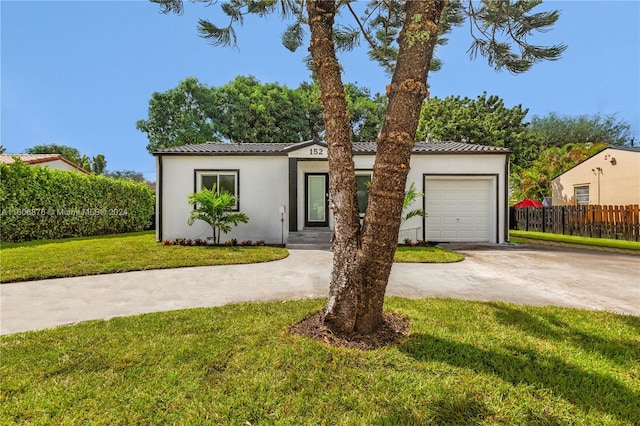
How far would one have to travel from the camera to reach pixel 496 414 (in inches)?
74.7

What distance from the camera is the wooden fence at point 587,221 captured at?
11906 mm

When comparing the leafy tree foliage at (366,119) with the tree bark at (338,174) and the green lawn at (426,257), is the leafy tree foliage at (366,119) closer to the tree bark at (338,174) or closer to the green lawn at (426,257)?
the green lawn at (426,257)

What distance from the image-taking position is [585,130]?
1296 inches

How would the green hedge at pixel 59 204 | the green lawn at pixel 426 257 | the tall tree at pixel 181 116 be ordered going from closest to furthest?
the green lawn at pixel 426 257
the green hedge at pixel 59 204
the tall tree at pixel 181 116

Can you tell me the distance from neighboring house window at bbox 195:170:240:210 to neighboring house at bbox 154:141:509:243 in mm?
23

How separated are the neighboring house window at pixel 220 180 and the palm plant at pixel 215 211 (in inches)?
20.1

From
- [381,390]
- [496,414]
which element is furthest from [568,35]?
[381,390]

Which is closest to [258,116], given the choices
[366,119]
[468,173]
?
[366,119]

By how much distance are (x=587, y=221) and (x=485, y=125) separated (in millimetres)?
10752

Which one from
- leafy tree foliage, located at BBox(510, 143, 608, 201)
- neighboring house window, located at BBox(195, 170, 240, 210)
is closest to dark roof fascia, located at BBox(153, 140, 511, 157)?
neighboring house window, located at BBox(195, 170, 240, 210)

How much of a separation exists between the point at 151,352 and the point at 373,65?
15.6 feet

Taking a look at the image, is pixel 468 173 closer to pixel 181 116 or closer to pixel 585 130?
pixel 181 116

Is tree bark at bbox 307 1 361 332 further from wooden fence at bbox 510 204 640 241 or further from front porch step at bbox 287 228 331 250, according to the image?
wooden fence at bbox 510 204 640 241

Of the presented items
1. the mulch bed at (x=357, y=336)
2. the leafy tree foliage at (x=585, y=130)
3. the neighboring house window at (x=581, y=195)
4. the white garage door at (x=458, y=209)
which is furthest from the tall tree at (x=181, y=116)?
the leafy tree foliage at (x=585, y=130)
